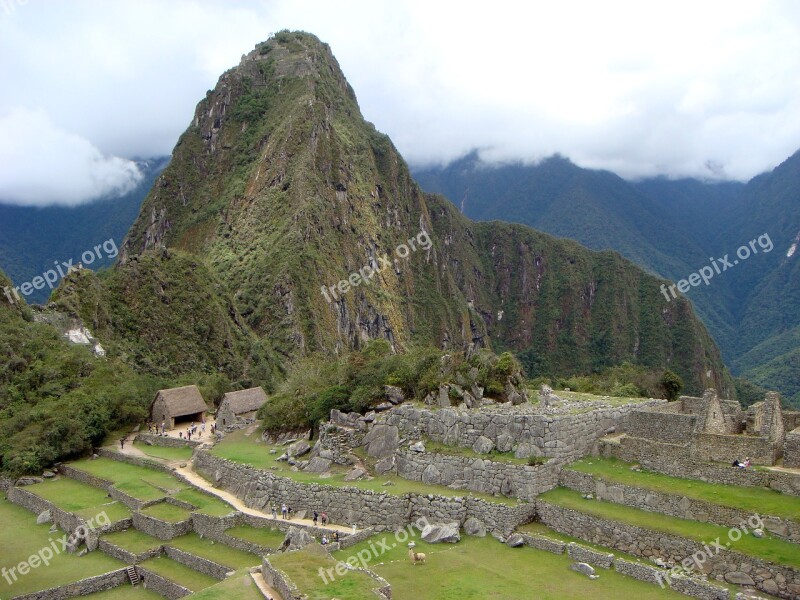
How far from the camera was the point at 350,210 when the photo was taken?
131125mm

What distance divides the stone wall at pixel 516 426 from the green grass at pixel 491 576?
3305mm

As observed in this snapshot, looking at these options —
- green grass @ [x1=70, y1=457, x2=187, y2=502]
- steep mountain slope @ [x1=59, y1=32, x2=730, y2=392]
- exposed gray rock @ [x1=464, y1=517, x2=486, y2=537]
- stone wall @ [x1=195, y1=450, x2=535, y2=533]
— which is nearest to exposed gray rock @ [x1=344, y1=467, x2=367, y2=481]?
stone wall @ [x1=195, y1=450, x2=535, y2=533]

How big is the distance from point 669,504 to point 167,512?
16.3 meters

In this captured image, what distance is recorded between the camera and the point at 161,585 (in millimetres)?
19641

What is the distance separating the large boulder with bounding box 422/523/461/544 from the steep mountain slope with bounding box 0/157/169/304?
82007mm

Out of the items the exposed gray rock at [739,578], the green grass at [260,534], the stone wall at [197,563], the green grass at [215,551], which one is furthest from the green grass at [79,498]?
the exposed gray rock at [739,578]

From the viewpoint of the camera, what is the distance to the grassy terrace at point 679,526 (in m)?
14.4

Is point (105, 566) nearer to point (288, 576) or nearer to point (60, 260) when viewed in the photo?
point (288, 576)

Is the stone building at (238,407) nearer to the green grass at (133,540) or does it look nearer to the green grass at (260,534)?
the green grass at (133,540)

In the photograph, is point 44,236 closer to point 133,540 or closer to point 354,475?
point 133,540

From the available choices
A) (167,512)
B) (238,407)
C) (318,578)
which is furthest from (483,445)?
(238,407)

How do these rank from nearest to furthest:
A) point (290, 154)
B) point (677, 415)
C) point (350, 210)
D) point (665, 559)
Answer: point (665, 559) < point (677, 415) < point (290, 154) < point (350, 210)

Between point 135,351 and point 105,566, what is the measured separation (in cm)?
4727

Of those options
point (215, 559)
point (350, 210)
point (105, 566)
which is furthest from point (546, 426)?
point (350, 210)
